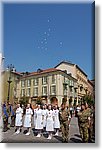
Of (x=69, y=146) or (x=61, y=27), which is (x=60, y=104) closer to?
(x=69, y=146)

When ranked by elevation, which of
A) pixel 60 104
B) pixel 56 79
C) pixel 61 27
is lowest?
pixel 60 104

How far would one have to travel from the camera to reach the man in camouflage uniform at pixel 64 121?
3064 millimetres

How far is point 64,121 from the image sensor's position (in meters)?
3.09

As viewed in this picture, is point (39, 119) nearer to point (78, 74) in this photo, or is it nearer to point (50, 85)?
point (50, 85)

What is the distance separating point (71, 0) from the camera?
10.2ft

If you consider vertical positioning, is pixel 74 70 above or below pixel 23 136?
above

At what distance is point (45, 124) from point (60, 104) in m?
0.23

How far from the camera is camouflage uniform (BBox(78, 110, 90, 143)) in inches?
121

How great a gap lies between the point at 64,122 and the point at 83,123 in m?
0.18

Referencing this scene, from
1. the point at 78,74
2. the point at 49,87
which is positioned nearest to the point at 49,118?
the point at 49,87

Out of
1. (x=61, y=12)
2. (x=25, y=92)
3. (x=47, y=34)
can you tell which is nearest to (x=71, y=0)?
(x=61, y=12)

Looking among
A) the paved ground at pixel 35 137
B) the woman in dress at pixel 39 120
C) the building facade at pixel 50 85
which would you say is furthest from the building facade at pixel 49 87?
the paved ground at pixel 35 137

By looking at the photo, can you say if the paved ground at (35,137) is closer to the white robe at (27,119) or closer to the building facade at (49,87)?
the white robe at (27,119)

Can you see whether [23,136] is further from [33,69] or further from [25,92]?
[33,69]
